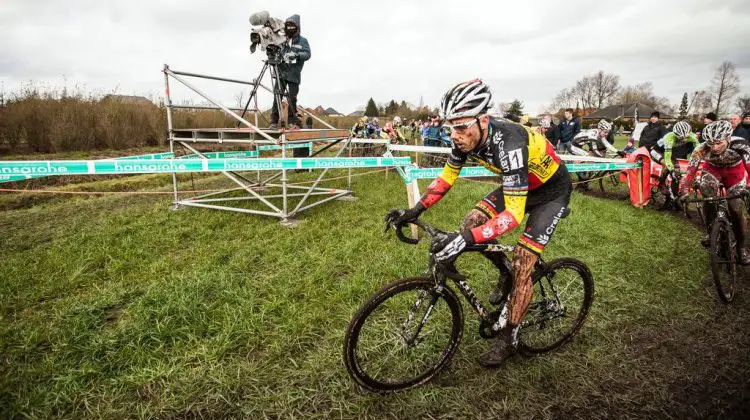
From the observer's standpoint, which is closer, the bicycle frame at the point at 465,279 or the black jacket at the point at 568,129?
the bicycle frame at the point at 465,279

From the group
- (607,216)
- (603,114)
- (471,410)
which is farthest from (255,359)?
(603,114)

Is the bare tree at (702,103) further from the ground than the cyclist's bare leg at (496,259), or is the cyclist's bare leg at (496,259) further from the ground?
the bare tree at (702,103)

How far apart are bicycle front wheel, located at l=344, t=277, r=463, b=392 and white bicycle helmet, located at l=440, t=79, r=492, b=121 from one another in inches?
51.3

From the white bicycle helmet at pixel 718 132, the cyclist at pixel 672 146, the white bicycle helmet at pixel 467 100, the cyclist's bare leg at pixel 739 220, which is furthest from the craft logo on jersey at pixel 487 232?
the cyclist at pixel 672 146

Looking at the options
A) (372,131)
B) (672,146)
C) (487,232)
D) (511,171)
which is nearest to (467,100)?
(511,171)

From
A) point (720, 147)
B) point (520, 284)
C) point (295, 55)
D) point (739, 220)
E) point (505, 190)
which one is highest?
point (295, 55)

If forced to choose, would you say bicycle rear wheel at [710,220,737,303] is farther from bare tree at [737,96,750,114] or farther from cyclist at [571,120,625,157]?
bare tree at [737,96,750,114]

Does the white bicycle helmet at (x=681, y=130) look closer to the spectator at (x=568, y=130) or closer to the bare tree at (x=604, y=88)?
the spectator at (x=568, y=130)

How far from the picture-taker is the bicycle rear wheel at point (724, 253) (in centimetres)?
430

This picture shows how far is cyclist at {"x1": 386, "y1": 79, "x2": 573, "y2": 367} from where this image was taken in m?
2.61

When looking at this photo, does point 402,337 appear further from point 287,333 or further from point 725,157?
point 725,157

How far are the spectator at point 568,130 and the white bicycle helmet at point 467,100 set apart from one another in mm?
12705

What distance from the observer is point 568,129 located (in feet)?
44.9

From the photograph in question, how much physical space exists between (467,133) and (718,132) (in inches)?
183
